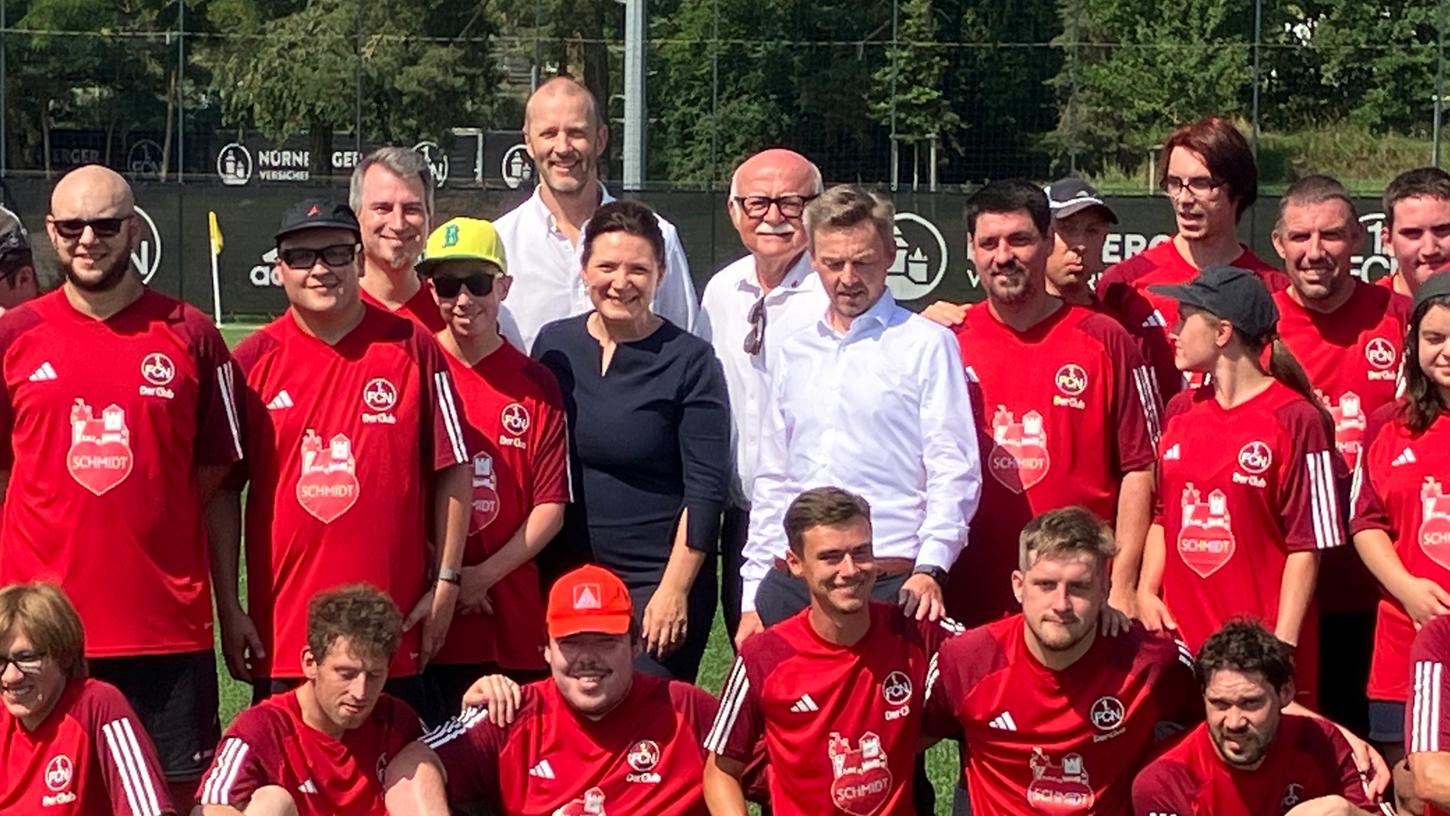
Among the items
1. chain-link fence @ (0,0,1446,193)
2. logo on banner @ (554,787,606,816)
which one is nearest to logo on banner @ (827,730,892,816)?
logo on banner @ (554,787,606,816)

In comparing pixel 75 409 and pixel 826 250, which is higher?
pixel 826 250

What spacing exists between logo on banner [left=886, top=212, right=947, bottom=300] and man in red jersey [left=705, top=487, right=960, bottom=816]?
1532 cm

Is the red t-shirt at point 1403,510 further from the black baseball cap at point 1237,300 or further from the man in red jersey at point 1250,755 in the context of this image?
the black baseball cap at point 1237,300

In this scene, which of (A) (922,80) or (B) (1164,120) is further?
(B) (1164,120)

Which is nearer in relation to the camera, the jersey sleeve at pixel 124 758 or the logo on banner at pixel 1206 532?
the jersey sleeve at pixel 124 758

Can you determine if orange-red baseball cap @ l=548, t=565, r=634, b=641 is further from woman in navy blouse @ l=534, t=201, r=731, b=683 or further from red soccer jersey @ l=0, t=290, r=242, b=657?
red soccer jersey @ l=0, t=290, r=242, b=657

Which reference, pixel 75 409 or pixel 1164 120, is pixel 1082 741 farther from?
pixel 1164 120

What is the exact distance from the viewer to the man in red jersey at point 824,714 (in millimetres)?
5422

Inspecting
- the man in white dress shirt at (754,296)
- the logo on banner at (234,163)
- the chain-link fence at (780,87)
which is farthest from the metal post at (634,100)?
the man in white dress shirt at (754,296)

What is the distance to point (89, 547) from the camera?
5.40 m

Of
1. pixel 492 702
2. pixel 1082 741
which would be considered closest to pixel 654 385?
pixel 492 702

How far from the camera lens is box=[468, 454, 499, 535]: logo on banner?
5.87 m

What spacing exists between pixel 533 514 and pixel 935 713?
1.24m

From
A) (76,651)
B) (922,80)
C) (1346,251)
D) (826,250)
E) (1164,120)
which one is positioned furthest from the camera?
(1164,120)
